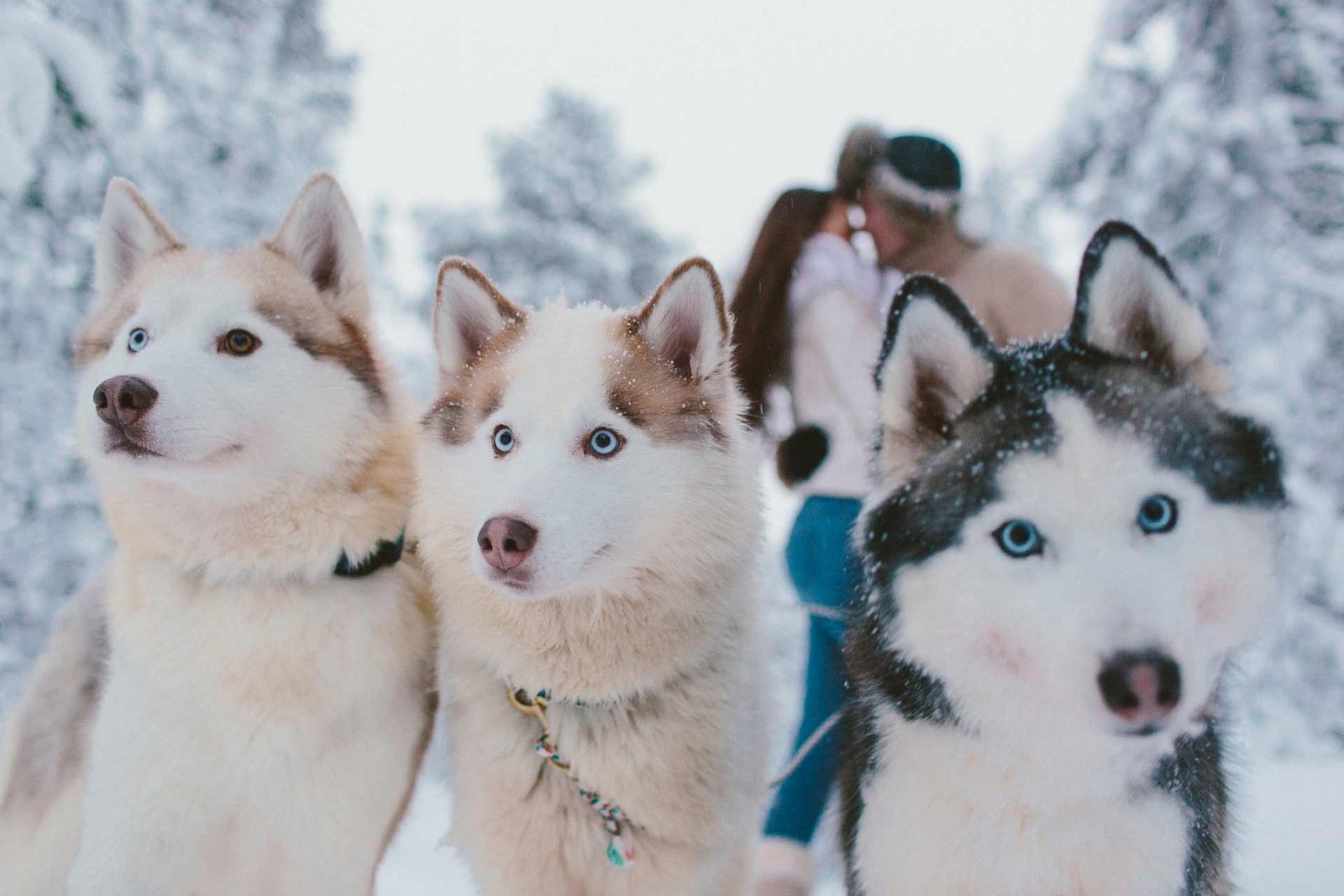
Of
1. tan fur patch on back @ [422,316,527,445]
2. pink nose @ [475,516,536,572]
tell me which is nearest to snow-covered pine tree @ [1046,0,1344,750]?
tan fur patch on back @ [422,316,527,445]

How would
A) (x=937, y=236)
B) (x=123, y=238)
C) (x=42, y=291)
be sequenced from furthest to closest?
(x=42, y=291) < (x=937, y=236) < (x=123, y=238)

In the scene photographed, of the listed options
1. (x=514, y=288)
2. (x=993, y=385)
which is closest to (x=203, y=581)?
(x=993, y=385)

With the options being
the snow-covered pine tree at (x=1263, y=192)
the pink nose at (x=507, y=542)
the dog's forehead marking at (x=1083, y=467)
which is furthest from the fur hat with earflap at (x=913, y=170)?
the snow-covered pine tree at (x=1263, y=192)

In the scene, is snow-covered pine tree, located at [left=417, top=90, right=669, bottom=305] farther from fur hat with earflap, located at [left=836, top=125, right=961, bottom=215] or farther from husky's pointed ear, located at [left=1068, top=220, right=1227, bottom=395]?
husky's pointed ear, located at [left=1068, top=220, right=1227, bottom=395]

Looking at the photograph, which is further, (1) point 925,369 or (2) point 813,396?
(2) point 813,396

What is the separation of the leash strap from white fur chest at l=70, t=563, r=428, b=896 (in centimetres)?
39

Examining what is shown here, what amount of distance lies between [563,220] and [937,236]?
7.94 meters

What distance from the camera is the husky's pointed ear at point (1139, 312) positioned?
1571 millimetres

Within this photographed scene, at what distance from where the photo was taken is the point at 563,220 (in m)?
10.3

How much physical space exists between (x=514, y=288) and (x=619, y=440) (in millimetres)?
8063

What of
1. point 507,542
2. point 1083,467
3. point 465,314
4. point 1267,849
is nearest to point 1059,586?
point 1083,467

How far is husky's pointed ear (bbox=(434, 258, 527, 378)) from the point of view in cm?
241

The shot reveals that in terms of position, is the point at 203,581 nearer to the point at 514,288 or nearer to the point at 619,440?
the point at 619,440

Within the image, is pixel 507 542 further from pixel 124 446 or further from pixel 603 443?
pixel 124 446
